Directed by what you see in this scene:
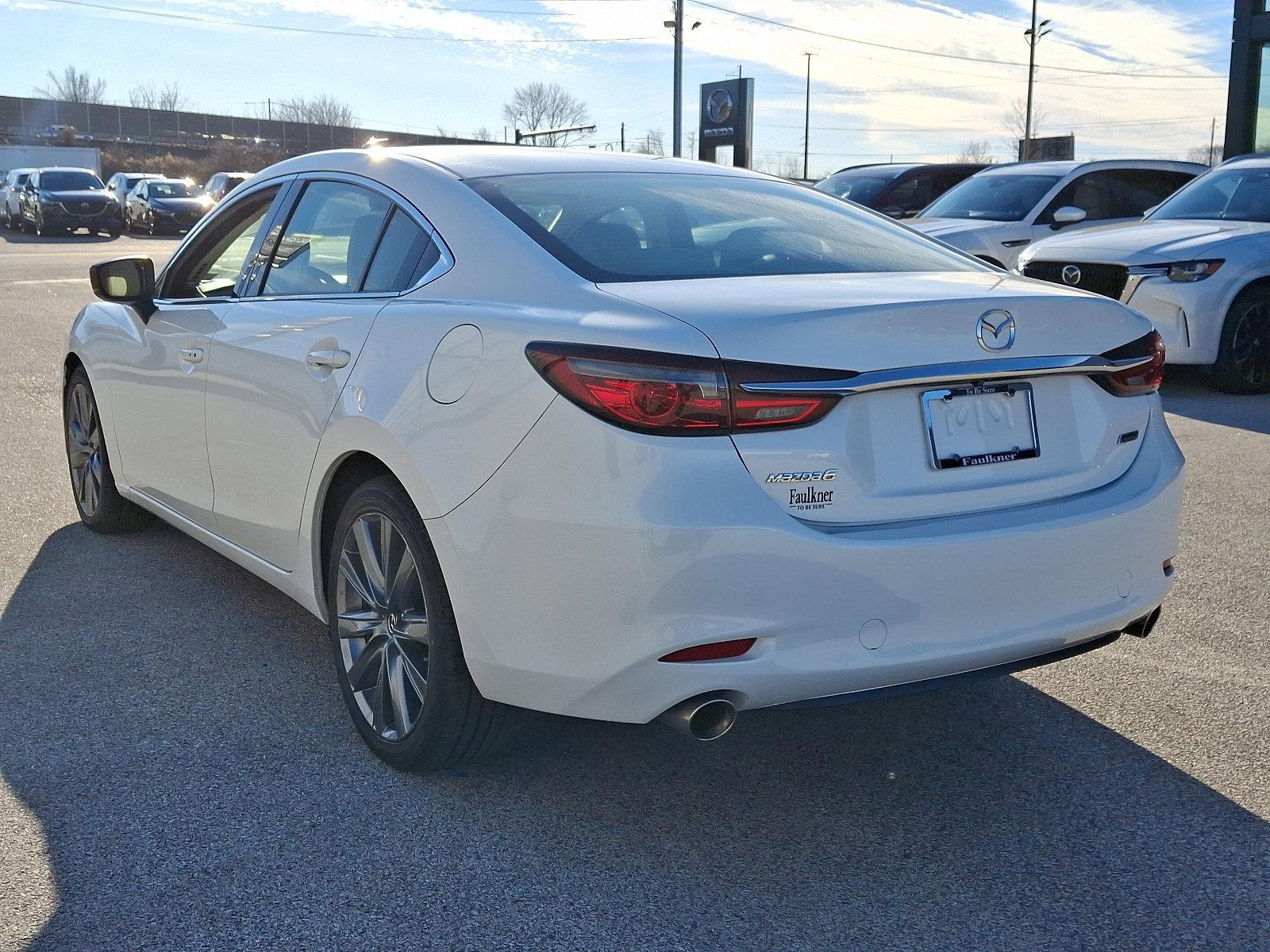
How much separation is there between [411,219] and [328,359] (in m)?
0.44

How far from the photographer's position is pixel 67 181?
3544cm

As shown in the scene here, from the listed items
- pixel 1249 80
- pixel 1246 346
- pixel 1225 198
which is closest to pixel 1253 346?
pixel 1246 346

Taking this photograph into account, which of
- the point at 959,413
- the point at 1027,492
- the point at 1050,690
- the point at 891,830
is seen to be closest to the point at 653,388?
the point at 959,413

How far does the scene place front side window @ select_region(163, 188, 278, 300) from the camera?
447 centimetres

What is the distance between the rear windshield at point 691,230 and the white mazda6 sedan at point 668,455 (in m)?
0.01

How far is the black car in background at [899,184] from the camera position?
16.3 meters

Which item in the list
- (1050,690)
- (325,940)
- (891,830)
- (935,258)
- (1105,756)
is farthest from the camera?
(1050,690)

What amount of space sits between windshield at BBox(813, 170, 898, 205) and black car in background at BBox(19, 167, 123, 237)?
24407 mm

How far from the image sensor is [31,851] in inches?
118

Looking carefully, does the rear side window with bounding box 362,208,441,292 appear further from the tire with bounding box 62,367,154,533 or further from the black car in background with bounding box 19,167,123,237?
the black car in background with bounding box 19,167,123,237

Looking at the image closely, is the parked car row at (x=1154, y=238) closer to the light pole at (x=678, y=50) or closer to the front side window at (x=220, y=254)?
the front side window at (x=220, y=254)

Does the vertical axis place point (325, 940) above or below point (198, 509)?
below

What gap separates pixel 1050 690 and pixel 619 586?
6.12ft

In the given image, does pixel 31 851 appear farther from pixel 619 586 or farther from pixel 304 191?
pixel 304 191
